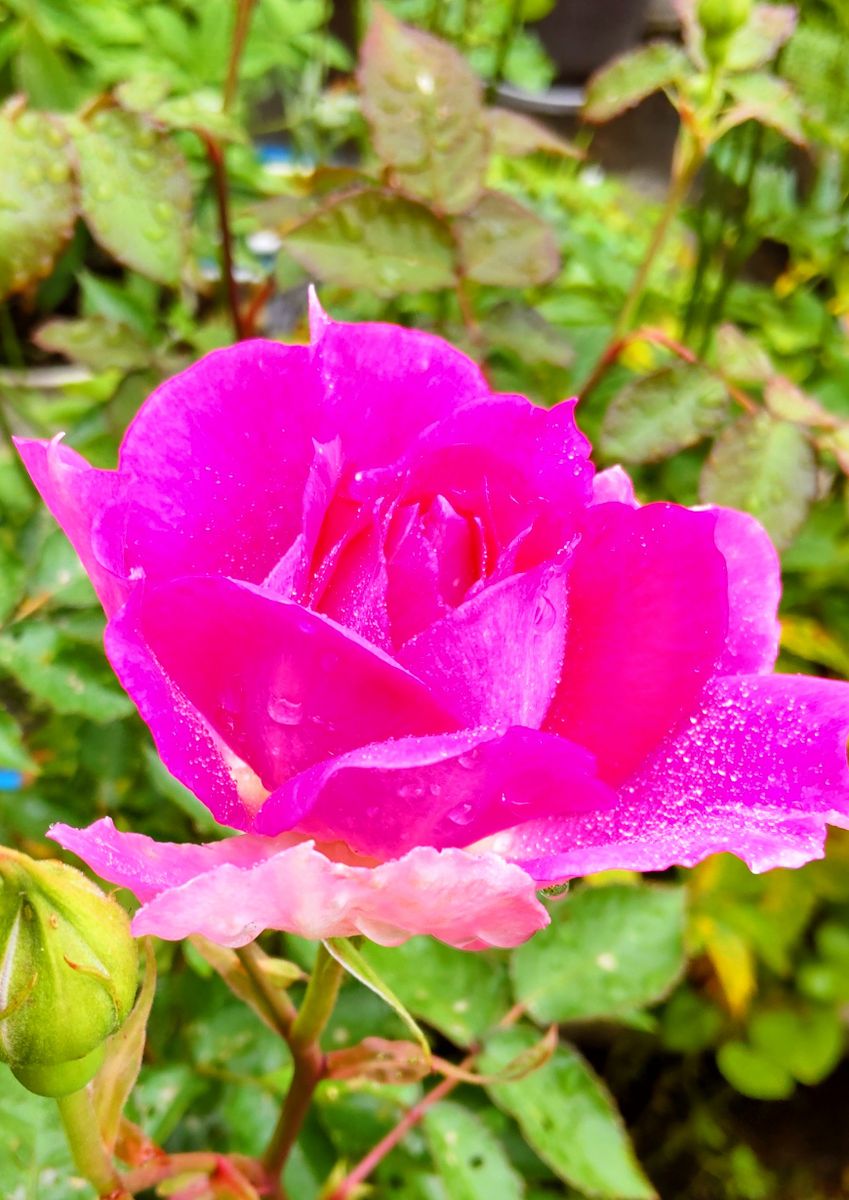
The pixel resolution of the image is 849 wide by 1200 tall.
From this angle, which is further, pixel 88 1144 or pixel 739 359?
pixel 739 359

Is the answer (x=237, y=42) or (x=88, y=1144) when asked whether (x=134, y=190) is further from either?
(x=88, y=1144)

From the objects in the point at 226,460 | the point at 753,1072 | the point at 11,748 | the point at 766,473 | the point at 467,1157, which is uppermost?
the point at 226,460

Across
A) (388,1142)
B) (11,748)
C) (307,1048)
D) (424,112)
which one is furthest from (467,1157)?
(424,112)

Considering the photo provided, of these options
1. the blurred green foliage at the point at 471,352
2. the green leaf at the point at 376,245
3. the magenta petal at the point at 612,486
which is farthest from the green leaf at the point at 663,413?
the magenta petal at the point at 612,486

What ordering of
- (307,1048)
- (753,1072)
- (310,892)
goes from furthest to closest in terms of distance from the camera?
(753,1072), (307,1048), (310,892)

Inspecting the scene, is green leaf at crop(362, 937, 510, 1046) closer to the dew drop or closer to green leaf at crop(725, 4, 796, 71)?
the dew drop

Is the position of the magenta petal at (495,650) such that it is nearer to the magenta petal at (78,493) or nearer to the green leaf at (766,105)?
the magenta petal at (78,493)

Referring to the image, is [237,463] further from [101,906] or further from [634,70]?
[634,70]

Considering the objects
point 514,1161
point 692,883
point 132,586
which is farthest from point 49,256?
point 692,883
